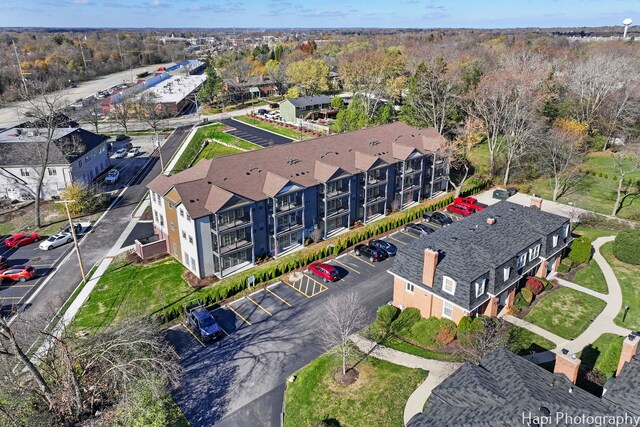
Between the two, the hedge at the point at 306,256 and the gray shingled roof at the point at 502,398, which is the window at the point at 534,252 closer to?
the gray shingled roof at the point at 502,398

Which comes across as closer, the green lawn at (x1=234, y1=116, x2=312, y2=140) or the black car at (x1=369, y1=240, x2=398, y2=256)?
the black car at (x1=369, y1=240, x2=398, y2=256)

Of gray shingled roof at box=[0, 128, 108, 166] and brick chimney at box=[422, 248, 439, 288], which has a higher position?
gray shingled roof at box=[0, 128, 108, 166]

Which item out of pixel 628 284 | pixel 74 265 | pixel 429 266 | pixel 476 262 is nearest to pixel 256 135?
pixel 74 265

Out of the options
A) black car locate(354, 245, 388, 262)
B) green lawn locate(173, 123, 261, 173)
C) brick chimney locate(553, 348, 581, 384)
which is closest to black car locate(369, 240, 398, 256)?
black car locate(354, 245, 388, 262)

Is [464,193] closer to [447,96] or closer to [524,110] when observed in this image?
[524,110]

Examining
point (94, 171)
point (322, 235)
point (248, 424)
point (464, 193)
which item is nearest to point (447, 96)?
point (464, 193)

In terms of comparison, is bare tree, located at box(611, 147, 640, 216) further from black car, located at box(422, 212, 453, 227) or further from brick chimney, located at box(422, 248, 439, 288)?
brick chimney, located at box(422, 248, 439, 288)

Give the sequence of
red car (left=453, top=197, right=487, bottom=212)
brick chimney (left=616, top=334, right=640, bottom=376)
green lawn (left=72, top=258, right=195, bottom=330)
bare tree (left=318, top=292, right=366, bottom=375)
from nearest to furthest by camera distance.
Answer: brick chimney (left=616, top=334, right=640, bottom=376) → bare tree (left=318, top=292, right=366, bottom=375) → green lawn (left=72, top=258, right=195, bottom=330) → red car (left=453, top=197, right=487, bottom=212)

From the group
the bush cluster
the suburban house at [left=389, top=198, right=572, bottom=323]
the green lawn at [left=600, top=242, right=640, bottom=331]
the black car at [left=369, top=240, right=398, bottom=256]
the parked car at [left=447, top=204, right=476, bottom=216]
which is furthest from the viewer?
the parked car at [left=447, top=204, right=476, bottom=216]
